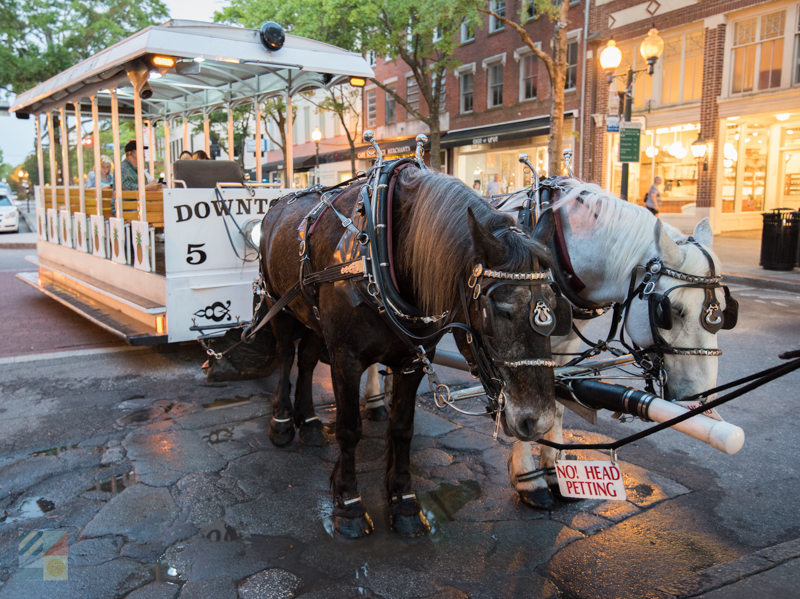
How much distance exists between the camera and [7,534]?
128 inches

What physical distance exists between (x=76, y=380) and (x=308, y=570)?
4.20 metres

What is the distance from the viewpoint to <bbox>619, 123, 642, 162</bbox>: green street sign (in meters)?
12.7

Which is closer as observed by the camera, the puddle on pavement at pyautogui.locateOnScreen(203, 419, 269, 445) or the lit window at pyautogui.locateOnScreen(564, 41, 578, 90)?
the puddle on pavement at pyautogui.locateOnScreen(203, 419, 269, 445)

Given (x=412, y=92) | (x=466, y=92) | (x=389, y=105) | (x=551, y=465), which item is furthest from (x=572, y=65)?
(x=551, y=465)

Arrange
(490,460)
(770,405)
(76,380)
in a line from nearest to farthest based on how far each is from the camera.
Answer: (490,460) < (770,405) < (76,380)

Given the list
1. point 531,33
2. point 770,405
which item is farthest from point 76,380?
point 531,33

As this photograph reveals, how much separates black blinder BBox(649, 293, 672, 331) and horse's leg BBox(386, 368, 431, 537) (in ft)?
4.10

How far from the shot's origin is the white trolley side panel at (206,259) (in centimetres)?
582

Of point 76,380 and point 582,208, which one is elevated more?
point 582,208

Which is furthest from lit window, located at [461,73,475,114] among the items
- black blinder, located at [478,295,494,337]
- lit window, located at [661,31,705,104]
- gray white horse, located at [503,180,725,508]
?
black blinder, located at [478,295,494,337]

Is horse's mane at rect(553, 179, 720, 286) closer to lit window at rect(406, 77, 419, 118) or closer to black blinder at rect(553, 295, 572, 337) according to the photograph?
black blinder at rect(553, 295, 572, 337)

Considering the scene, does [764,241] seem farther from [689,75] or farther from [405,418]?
[405,418]

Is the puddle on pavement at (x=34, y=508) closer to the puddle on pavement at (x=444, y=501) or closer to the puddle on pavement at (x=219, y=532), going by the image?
the puddle on pavement at (x=219, y=532)

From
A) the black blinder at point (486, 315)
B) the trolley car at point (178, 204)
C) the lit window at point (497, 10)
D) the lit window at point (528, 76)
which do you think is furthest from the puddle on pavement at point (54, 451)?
the lit window at point (497, 10)
